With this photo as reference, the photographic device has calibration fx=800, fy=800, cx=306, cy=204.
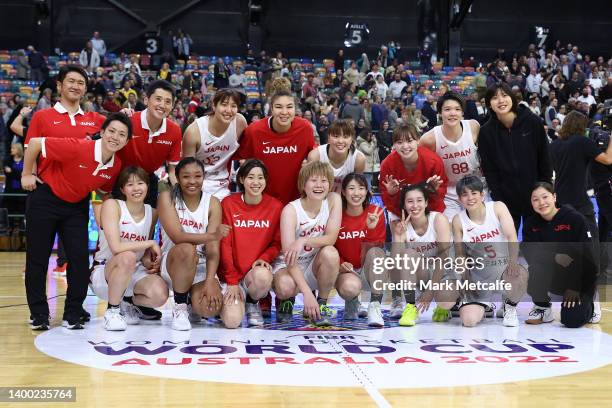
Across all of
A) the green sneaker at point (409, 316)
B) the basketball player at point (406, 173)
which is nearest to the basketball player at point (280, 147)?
the basketball player at point (406, 173)

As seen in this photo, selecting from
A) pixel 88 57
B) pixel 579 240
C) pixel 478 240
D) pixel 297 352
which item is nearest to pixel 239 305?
pixel 297 352

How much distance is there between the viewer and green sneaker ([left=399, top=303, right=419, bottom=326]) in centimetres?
606

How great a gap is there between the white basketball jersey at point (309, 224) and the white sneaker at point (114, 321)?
1.41 meters

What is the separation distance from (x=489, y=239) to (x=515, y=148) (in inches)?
33.1

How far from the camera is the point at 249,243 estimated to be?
6148 mm

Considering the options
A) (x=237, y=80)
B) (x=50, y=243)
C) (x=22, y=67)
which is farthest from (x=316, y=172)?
(x=22, y=67)

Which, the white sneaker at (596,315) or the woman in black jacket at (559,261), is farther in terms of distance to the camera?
the white sneaker at (596,315)

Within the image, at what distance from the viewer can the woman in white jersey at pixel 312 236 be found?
19.8 feet

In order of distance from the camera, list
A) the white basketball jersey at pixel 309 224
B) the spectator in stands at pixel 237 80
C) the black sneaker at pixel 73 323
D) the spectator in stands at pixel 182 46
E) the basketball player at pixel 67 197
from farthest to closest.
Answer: the spectator in stands at pixel 182 46
the spectator in stands at pixel 237 80
the white basketball jersey at pixel 309 224
the black sneaker at pixel 73 323
the basketball player at pixel 67 197

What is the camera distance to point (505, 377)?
14.3 feet

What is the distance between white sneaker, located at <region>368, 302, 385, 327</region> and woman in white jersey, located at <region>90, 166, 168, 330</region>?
1572 mm

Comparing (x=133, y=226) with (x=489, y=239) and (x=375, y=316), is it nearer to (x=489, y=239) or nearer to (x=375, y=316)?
(x=375, y=316)

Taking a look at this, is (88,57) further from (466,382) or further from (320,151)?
(466,382)

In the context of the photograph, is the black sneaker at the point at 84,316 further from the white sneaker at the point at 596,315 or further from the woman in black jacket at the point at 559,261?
the white sneaker at the point at 596,315
